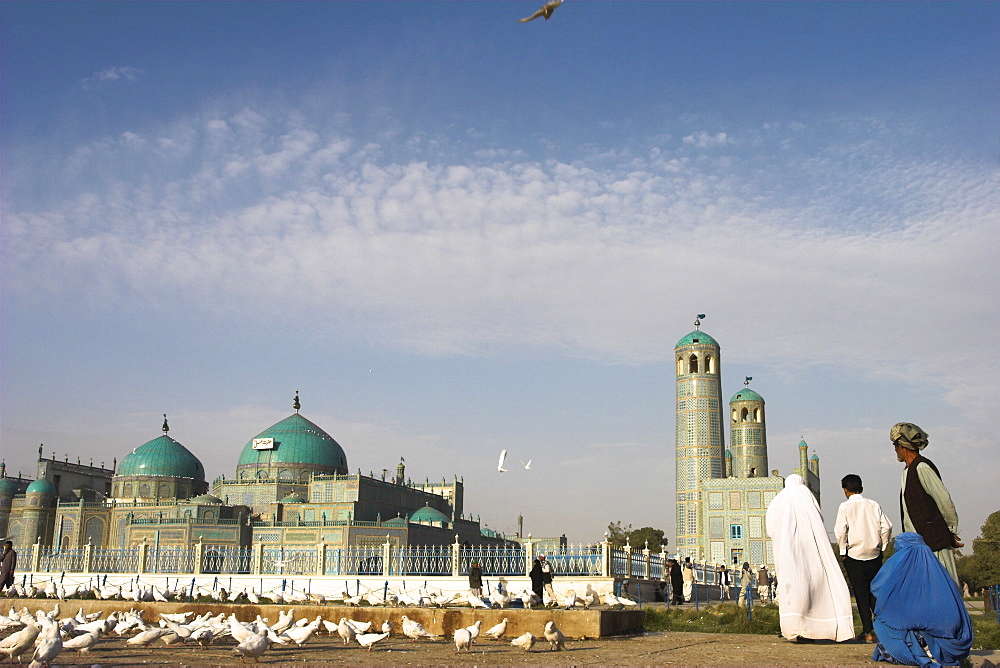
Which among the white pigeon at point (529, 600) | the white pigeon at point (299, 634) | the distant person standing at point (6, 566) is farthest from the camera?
the distant person standing at point (6, 566)

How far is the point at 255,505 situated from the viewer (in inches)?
1770

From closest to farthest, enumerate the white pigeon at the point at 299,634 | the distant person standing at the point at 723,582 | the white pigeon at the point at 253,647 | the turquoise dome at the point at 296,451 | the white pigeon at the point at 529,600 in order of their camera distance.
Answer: the white pigeon at the point at 253,647 < the white pigeon at the point at 299,634 < the white pigeon at the point at 529,600 < the distant person standing at the point at 723,582 < the turquoise dome at the point at 296,451

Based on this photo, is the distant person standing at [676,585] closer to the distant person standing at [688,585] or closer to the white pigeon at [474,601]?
the distant person standing at [688,585]

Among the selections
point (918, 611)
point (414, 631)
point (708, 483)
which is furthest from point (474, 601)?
point (708, 483)

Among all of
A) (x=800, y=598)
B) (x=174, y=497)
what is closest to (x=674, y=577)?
(x=800, y=598)

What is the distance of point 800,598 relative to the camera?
6.84 meters

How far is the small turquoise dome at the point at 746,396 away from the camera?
4722cm

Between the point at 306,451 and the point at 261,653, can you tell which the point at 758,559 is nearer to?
the point at 306,451

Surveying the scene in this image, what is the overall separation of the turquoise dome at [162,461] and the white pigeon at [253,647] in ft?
141

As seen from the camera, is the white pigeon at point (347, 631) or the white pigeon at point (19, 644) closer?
the white pigeon at point (19, 644)

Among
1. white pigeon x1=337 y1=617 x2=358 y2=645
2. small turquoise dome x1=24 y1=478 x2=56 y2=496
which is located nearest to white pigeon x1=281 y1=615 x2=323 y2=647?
white pigeon x1=337 y1=617 x2=358 y2=645

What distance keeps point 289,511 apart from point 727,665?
3916cm

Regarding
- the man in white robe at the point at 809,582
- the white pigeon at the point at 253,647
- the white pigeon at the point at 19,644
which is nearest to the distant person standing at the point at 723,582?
the man in white robe at the point at 809,582

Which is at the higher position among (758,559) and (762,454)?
(762,454)
